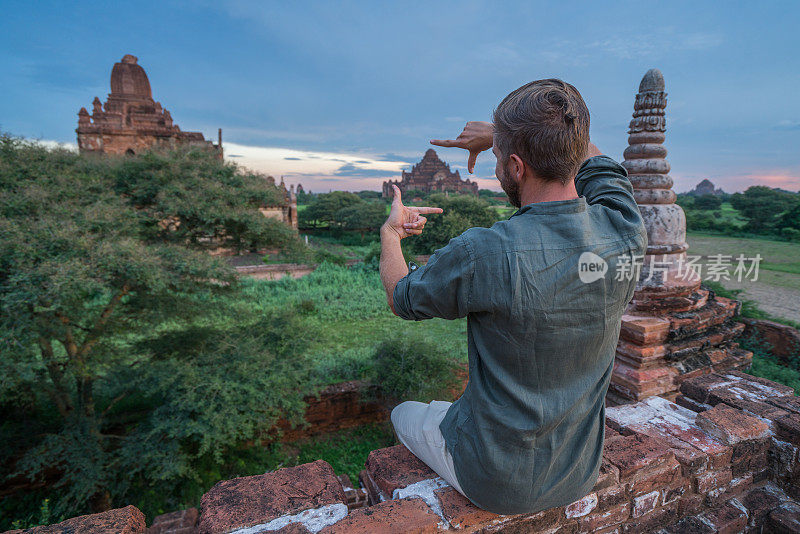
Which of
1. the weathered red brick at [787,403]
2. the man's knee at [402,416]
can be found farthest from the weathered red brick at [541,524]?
the weathered red brick at [787,403]

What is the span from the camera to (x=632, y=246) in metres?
1.08

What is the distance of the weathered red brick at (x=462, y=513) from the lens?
4.15 ft

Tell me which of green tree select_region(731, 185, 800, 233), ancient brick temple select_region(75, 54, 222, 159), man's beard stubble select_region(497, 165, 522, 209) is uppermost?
ancient brick temple select_region(75, 54, 222, 159)

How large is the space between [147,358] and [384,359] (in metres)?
3.10

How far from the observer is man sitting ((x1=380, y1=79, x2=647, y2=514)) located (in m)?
0.95

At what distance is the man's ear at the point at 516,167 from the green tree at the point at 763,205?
2014 cm

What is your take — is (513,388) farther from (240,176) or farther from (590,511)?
(240,176)

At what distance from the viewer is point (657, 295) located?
312 centimetres

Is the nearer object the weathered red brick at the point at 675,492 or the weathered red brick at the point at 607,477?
the weathered red brick at the point at 607,477

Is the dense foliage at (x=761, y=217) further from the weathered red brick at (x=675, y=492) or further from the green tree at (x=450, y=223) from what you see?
the weathered red brick at (x=675, y=492)

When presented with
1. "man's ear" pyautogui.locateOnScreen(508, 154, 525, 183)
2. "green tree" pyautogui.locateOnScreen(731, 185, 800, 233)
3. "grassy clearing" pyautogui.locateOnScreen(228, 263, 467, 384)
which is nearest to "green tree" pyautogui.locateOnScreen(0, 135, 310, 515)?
"grassy clearing" pyautogui.locateOnScreen(228, 263, 467, 384)

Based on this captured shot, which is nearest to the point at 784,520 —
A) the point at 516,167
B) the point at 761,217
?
the point at 516,167

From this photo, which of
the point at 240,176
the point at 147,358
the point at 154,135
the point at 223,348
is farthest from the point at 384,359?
the point at 154,135

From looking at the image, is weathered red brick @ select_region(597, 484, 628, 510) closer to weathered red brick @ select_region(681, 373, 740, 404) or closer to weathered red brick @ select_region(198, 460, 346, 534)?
weathered red brick @ select_region(198, 460, 346, 534)
